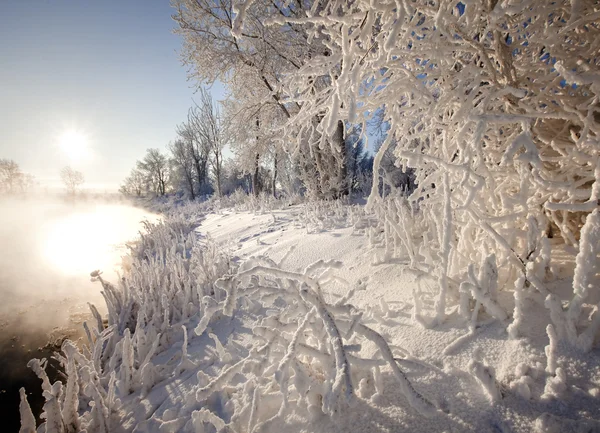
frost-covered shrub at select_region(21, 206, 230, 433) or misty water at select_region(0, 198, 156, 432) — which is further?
misty water at select_region(0, 198, 156, 432)

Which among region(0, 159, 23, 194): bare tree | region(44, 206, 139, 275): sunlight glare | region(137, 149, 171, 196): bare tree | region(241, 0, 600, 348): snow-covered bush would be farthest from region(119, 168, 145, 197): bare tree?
region(241, 0, 600, 348): snow-covered bush

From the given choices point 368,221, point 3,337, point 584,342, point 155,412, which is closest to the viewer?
point 584,342

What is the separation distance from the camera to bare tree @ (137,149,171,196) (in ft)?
122

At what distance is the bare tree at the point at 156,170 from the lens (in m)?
37.1

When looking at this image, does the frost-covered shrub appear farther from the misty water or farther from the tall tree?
the tall tree

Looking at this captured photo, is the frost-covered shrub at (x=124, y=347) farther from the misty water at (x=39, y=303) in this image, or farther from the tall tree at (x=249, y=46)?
the tall tree at (x=249, y=46)

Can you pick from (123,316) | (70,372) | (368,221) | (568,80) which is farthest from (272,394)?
(368,221)

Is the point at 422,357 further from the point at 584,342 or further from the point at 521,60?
the point at 521,60

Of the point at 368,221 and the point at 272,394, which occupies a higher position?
the point at 368,221

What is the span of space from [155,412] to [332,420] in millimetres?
991

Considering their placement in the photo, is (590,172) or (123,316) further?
(123,316)

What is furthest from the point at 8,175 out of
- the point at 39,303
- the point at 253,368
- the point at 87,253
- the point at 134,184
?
the point at 253,368

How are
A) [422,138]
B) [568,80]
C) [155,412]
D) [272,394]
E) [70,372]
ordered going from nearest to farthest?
[568,80] → [272,394] → [70,372] → [155,412] → [422,138]

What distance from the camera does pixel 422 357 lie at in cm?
108
